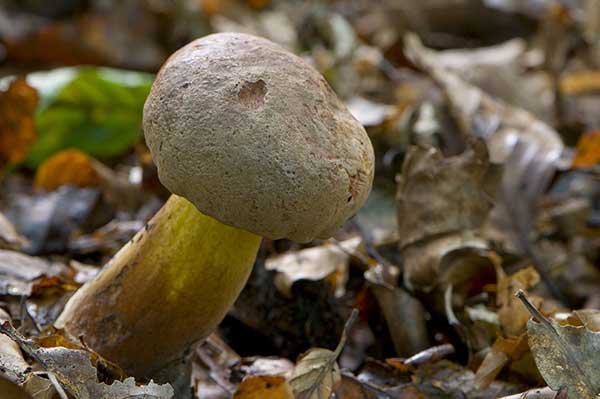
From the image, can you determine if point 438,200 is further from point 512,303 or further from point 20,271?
point 20,271

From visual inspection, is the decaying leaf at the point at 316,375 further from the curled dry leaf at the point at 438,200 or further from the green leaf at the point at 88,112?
the green leaf at the point at 88,112

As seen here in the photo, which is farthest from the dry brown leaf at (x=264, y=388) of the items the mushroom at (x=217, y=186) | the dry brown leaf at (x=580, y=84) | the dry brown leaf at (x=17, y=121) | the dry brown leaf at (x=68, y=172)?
the dry brown leaf at (x=580, y=84)

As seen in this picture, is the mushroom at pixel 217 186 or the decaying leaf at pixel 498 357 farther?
the decaying leaf at pixel 498 357

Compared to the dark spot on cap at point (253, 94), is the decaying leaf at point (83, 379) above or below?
below

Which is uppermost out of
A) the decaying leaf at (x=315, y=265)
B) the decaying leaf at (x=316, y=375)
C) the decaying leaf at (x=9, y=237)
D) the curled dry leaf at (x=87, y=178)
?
the decaying leaf at (x=316, y=375)

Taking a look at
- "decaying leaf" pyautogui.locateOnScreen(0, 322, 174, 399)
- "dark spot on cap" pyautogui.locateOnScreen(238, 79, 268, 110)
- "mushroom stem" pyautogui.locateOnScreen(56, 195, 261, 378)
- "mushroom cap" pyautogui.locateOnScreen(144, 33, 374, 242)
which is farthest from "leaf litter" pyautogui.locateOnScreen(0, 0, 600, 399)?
"dark spot on cap" pyautogui.locateOnScreen(238, 79, 268, 110)

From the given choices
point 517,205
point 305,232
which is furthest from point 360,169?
point 517,205

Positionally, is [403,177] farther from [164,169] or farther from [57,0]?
[57,0]
